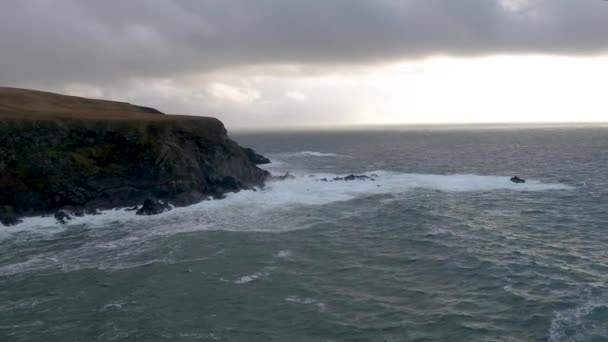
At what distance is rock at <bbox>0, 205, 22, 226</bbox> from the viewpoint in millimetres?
51719

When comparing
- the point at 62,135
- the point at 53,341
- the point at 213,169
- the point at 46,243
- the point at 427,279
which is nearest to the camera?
the point at 53,341

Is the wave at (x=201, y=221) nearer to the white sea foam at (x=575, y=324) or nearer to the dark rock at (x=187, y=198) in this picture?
the dark rock at (x=187, y=198)

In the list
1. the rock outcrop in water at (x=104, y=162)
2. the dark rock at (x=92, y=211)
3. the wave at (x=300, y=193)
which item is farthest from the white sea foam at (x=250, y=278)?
the dark rock at (x=92, y=211)

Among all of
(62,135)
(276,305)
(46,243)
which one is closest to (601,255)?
(276,305)

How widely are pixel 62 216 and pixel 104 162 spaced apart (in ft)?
40.4

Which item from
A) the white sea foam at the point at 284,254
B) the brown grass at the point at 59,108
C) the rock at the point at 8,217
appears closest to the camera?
the white sea foam at the point at 284,254

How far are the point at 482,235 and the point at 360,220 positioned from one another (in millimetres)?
13515

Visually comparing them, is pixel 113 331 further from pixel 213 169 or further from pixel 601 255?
pixel 213 169

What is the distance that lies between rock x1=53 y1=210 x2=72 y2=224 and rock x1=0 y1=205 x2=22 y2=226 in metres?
4.05

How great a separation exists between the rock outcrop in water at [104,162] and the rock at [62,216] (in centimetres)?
11

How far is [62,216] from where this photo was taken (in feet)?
177

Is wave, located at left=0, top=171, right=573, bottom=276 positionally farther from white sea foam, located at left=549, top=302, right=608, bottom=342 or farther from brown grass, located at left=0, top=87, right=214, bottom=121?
brown grass, located at left=0, top=87, right=214, bottom=121

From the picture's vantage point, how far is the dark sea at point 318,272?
26.6 metres

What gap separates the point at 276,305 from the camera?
96.8 feet
